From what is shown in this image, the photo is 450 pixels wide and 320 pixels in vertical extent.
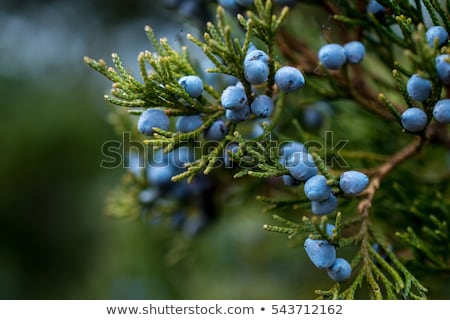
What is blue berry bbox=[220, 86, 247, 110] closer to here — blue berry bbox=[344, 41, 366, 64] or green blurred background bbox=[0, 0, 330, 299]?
blue berry bbox=[344, 41, 366, 64]

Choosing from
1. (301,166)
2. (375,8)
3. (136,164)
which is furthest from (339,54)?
(136,164)

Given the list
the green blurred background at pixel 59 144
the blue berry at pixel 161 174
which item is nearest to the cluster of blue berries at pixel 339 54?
the blue berry at pixel 161 174

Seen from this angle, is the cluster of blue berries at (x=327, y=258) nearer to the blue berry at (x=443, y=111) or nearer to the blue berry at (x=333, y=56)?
the blue berry at (x=443, y=111)

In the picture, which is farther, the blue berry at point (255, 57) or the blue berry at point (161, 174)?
the blue berry at point (161, 174)

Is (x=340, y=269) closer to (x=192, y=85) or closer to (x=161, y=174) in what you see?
(x=192, y=85)

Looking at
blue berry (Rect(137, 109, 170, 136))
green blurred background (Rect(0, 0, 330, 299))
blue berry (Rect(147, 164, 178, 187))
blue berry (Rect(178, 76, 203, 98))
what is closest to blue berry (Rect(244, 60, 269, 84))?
blue berry (Rect(178, 76, 203, 98))
